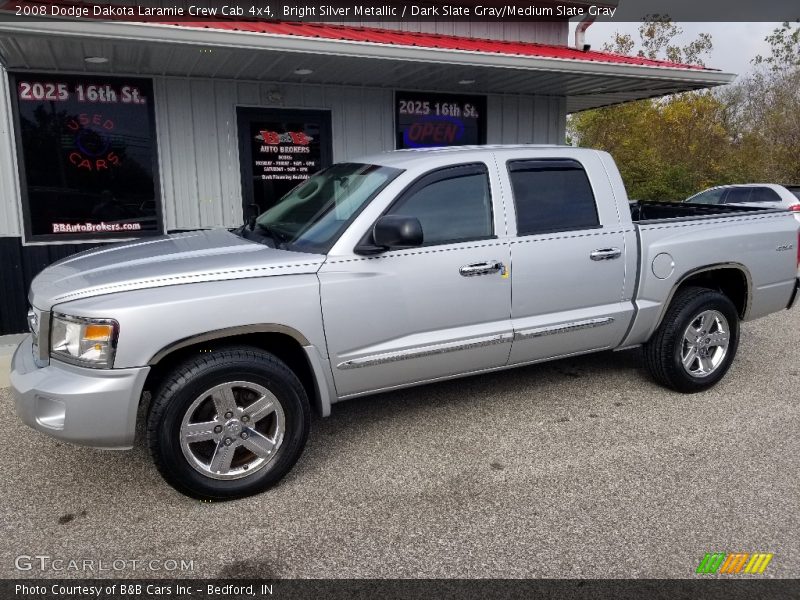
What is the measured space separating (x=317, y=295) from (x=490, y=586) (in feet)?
5.65

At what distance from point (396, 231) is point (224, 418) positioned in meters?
1.37

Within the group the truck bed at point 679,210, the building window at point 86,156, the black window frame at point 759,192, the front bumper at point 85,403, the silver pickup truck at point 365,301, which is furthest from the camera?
the black window frame at point 759,192

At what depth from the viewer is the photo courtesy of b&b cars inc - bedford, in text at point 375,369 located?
9.86 feet

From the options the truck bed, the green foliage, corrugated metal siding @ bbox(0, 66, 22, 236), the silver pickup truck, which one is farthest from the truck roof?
the green foliage

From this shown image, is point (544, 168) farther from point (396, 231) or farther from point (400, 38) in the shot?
point (400, 38)

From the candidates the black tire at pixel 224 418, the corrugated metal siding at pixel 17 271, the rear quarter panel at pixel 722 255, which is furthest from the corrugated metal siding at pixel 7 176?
the rear quarter panel at pixel 722 255

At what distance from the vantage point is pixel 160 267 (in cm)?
345

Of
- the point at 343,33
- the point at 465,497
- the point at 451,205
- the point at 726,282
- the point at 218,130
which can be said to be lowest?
the point at 465,497

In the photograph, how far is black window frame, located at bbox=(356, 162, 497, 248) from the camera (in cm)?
385

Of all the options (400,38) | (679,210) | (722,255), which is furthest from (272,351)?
(400,38)

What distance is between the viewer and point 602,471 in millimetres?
3762

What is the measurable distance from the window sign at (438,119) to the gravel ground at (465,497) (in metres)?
4.86

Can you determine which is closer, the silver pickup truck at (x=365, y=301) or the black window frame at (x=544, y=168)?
the silver pickup truck at (x=365, y=301)

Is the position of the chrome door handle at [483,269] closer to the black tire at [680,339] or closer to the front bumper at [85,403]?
the black tire at [680,339]
